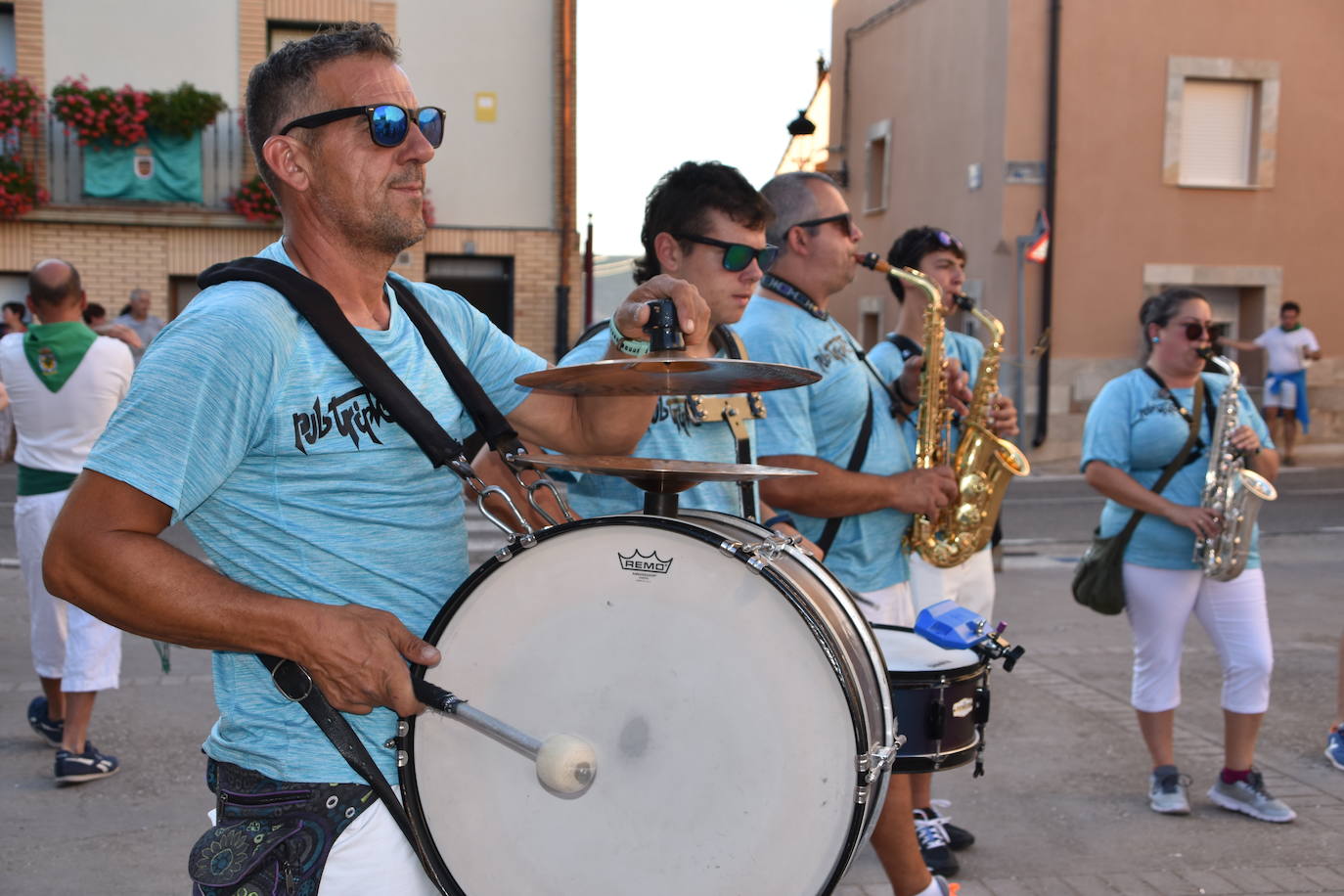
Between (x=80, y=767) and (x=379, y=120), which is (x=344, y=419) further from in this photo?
(x=80, y=767)

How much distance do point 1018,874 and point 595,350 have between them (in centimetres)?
252

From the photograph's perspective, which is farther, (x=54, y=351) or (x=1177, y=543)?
(x=54, y=351)

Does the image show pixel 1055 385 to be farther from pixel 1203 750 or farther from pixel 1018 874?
pixel 1018 874

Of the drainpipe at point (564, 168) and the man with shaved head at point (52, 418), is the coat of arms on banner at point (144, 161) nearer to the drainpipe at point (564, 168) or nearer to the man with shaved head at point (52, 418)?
the drainpipe at point (564, 168)

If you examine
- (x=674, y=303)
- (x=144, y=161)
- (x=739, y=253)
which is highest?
(x=144, y=161)

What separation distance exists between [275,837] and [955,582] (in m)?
3.07

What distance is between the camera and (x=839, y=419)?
13.2ft

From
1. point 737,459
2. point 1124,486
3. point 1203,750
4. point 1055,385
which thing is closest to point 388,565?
point 737,459

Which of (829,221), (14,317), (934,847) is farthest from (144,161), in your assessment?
(934,847)

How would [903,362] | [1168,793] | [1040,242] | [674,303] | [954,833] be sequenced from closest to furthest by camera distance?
[674,303], [954,833], [903,362], [1168,793], [1040,242]

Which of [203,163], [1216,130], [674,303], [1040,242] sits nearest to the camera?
[674,303]

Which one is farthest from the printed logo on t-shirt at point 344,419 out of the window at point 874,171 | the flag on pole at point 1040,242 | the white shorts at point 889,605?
the window at point 874,171

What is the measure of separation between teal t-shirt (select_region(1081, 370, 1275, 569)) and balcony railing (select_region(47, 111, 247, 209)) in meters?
15.2

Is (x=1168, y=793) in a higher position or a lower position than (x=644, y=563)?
lower
